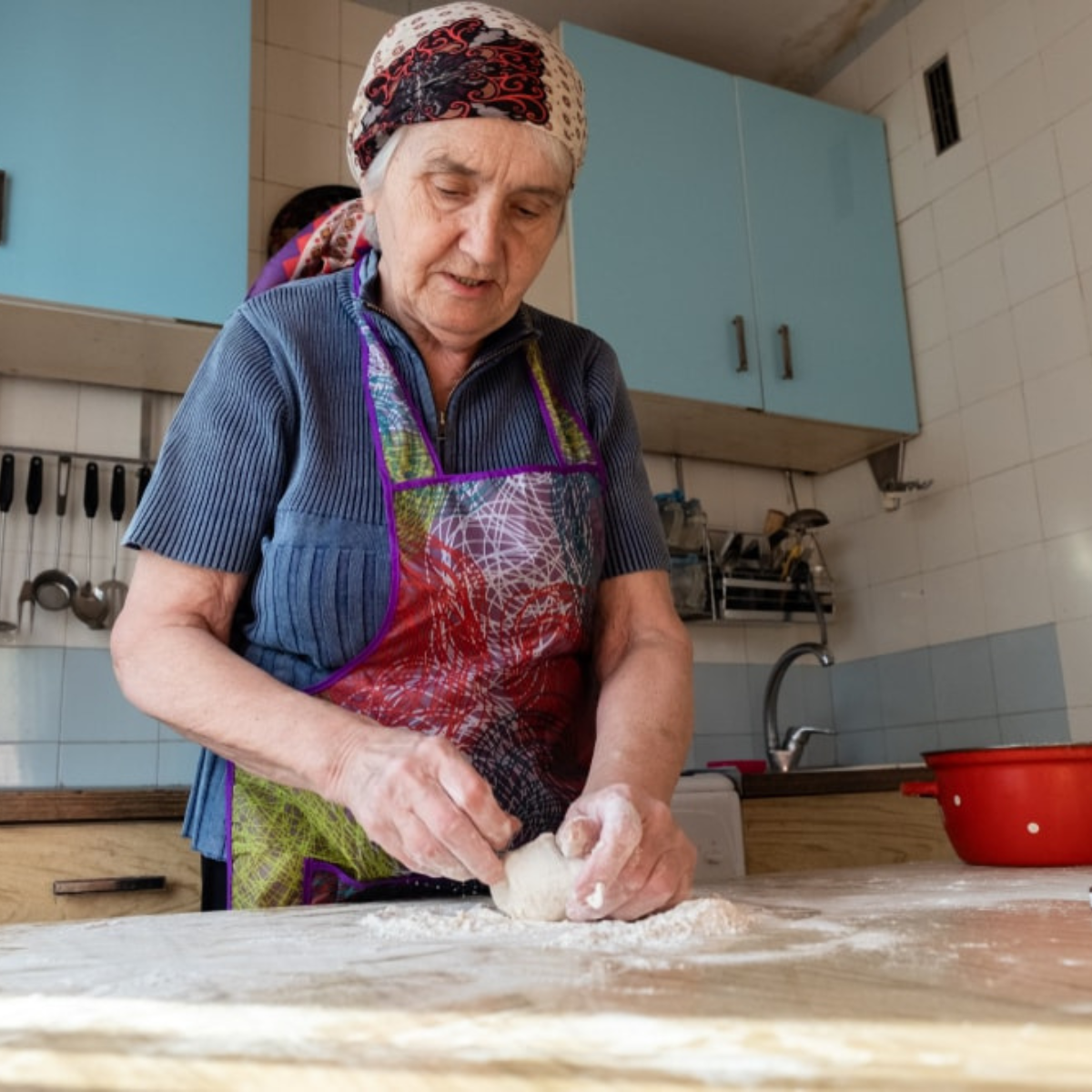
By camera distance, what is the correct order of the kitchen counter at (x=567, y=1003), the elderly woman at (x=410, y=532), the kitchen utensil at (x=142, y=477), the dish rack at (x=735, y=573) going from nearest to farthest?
the kitchen counter at (x=567, y=1003) → the elderly woman at (x=410, y=532) → the kitchen utensil at (x=142, y=477) → the dish rack at (x=735, y=573)

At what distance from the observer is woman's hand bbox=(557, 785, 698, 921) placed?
0.69 metres

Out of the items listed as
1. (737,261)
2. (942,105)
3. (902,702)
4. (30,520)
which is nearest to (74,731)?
(30,520)

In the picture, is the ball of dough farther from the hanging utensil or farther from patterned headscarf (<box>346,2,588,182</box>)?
the hanging utensil

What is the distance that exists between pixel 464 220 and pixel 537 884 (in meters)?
0.53

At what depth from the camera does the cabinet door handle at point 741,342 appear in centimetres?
239

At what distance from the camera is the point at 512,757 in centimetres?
91

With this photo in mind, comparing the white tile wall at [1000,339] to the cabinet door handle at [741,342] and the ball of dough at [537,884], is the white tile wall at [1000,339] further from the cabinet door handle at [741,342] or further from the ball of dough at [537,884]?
the ball of dough at [537,884]

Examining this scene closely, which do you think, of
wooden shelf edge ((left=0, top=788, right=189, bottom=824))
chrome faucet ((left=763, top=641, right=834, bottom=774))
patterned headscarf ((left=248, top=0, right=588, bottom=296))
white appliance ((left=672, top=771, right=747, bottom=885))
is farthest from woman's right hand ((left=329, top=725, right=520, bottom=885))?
chrome faucet ((left=763, top=641, right=834, bottom=774))

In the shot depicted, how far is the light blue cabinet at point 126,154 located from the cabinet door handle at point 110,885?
36.1 inches

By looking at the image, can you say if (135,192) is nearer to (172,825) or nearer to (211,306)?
(211,306)

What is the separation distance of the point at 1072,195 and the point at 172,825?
198 centimetres

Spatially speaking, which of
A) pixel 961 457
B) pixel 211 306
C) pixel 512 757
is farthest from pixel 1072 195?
pixel 512 757

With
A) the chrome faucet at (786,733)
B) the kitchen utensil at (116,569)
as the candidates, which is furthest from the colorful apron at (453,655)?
→ the chrome faucet at (786,733)

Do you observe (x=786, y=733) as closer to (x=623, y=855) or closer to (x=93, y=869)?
(x=93, y=869)
